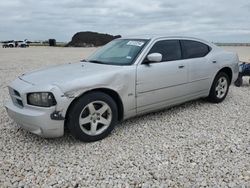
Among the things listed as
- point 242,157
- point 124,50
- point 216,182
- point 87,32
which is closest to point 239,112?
point 242,157

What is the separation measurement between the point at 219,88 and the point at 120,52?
2.43m

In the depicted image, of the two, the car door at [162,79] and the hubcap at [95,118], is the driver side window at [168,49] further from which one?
the hubcap at [95,118]

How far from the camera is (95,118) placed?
4.32 metres

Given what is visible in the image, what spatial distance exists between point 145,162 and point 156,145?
55cm

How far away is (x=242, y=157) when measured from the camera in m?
3.84

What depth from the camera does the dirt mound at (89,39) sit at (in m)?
54.3

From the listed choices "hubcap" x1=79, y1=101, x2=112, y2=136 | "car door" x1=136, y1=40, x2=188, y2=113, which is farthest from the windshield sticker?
"hubcap" x1=79, y1=101, x2=112, y2=136

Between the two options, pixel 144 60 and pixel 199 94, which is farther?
pixel 199 94

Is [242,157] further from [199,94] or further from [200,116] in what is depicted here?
[199,94]

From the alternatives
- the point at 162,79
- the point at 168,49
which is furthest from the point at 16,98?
the point at 168,49

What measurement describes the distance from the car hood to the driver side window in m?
0.94

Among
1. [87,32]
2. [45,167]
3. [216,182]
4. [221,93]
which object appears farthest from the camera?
[87,32]

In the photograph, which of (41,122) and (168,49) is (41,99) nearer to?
(41,122)

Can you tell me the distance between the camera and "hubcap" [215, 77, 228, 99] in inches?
249
